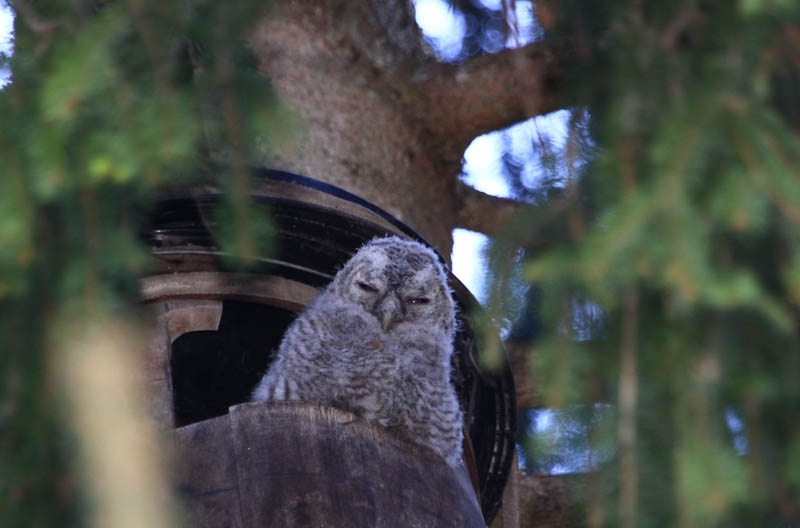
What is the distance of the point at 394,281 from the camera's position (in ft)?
13.4

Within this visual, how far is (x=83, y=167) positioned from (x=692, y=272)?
1.03 metres

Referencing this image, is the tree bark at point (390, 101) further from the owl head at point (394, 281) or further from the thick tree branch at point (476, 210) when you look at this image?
the owl head at point (394, 281)

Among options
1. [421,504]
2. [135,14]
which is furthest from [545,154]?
[421,504]

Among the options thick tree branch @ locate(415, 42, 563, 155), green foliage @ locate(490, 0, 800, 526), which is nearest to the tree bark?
thick tree branch @ locate(415, 42, 563, 155)

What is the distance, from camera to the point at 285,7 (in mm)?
4527

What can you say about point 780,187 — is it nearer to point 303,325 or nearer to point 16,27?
point 16,27

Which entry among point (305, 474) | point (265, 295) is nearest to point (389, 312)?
point (265, 295)

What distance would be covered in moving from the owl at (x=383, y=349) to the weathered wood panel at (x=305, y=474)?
0.49m

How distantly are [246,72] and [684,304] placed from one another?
91 cm

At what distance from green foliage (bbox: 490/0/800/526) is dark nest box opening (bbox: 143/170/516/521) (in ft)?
5.54

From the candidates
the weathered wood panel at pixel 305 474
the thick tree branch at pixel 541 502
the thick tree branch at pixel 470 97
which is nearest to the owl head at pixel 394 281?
the thick tree branch at pixel 470 97

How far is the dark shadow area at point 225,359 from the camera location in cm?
454

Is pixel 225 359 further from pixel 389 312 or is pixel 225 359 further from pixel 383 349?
pixel 383 349

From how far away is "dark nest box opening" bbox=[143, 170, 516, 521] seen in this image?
371cm
